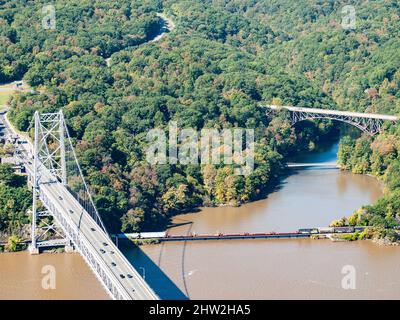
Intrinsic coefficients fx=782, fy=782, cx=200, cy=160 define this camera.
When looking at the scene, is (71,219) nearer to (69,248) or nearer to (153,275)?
(69,248)

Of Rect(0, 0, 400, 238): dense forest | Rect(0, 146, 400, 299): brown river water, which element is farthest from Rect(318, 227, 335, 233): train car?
Rect(0, 0, 400, 238): dense forest

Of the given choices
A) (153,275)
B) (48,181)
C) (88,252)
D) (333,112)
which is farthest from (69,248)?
(333,112)

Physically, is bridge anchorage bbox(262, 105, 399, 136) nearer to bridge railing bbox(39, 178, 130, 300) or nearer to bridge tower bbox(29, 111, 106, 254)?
bridge tower bbox(29, 111, 106, 254)

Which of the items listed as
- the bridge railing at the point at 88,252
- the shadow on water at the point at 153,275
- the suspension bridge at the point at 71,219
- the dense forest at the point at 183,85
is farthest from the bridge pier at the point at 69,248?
the dense forest at the point at 183,85

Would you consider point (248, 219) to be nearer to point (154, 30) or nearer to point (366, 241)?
point (366, 241)

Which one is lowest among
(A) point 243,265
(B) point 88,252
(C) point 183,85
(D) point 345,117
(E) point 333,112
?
(A) point 243,265

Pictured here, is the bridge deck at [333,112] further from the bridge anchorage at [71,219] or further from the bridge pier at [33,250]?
the bridge pier at [33,250]
